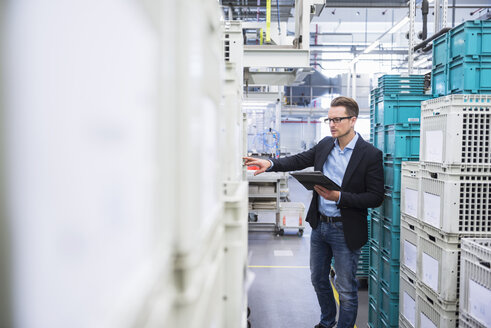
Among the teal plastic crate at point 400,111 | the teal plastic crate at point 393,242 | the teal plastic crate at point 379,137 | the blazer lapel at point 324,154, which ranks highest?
the teal plastic crate at point 400,111

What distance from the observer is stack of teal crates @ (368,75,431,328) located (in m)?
2.73

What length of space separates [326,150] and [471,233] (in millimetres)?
1147

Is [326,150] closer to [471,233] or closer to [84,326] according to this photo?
[471,233]

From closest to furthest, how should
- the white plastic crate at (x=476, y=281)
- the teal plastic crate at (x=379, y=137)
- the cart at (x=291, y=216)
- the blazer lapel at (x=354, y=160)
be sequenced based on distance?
the white plastic crate at (x=476, y=281) → the blazer lapel at (x=354, y=160) → the teal plastic crate at (x=379, y=137) → the cart at (x=291, y=216)

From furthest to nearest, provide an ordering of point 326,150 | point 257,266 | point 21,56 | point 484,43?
point 257,266
point 326,150
point 484,43
point 21,56

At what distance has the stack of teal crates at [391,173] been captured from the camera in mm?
2729

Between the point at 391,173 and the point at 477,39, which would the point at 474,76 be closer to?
the point at 477,39

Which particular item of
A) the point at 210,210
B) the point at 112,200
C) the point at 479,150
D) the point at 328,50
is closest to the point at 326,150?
the point at 479,150

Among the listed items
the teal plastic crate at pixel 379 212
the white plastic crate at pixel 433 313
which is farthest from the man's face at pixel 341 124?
the white plastic crate at pixel 433 313

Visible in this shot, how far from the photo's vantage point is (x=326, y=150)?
2766mm

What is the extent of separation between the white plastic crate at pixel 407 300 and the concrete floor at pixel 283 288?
0.82 m

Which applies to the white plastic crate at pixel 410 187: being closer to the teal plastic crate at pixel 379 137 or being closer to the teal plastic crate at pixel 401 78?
the teal plastic crate at pixel 379 137

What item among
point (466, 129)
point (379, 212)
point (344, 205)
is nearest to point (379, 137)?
point (379, 212)

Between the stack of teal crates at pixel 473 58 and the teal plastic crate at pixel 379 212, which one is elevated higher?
the stack of teal crates at pixel 473 58
